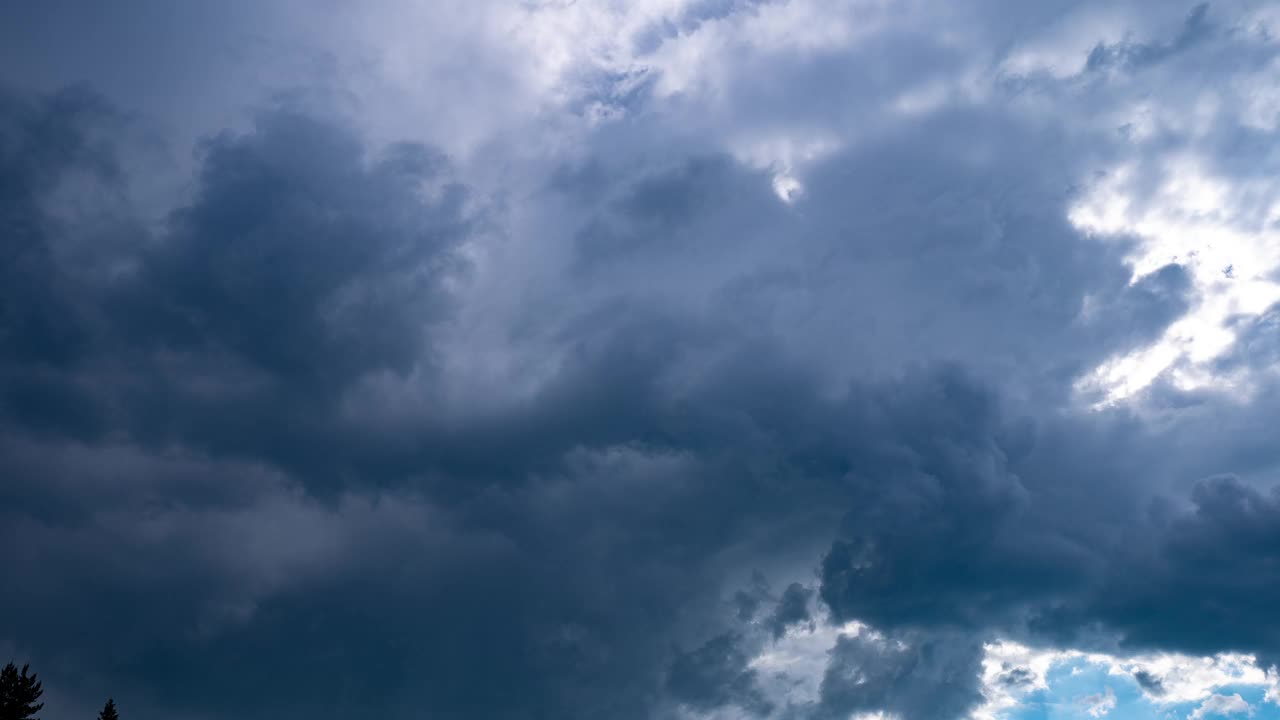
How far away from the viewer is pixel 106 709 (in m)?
169

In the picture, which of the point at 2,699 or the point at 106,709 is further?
the point at 106,709

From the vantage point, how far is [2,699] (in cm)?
13438

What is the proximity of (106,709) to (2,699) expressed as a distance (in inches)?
1507
